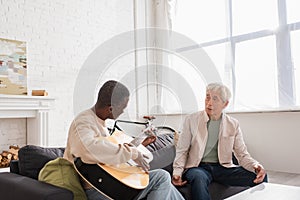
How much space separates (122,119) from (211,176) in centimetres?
67

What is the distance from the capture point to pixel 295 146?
3326 mm

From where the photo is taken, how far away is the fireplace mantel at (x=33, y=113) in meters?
3.40

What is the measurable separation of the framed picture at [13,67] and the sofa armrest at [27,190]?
2.27 m

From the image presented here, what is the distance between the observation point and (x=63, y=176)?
53.3 inches

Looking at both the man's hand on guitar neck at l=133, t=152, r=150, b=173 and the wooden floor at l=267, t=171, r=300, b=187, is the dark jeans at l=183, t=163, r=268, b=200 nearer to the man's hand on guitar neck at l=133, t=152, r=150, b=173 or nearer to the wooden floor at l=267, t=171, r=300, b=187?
the man's hand on guitar neck at l=133, t=152, r=150, b=173

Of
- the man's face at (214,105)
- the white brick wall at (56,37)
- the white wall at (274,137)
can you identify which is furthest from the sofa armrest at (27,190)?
the white brick wall at (56,37)

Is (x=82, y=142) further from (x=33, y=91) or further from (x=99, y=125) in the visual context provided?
(x=33, y=91)

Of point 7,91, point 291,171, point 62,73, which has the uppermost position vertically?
point 62,73

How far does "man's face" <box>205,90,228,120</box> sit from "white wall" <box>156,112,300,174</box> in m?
1.00

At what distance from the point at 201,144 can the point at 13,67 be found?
8.70 feet

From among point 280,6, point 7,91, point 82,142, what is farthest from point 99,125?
point 280,6

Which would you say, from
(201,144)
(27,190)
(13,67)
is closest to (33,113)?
(13,67)

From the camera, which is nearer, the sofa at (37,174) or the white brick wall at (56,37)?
the sofa at (37,174)

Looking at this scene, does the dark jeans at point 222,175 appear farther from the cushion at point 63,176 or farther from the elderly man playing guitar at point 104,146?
the cushion at point 63,176
